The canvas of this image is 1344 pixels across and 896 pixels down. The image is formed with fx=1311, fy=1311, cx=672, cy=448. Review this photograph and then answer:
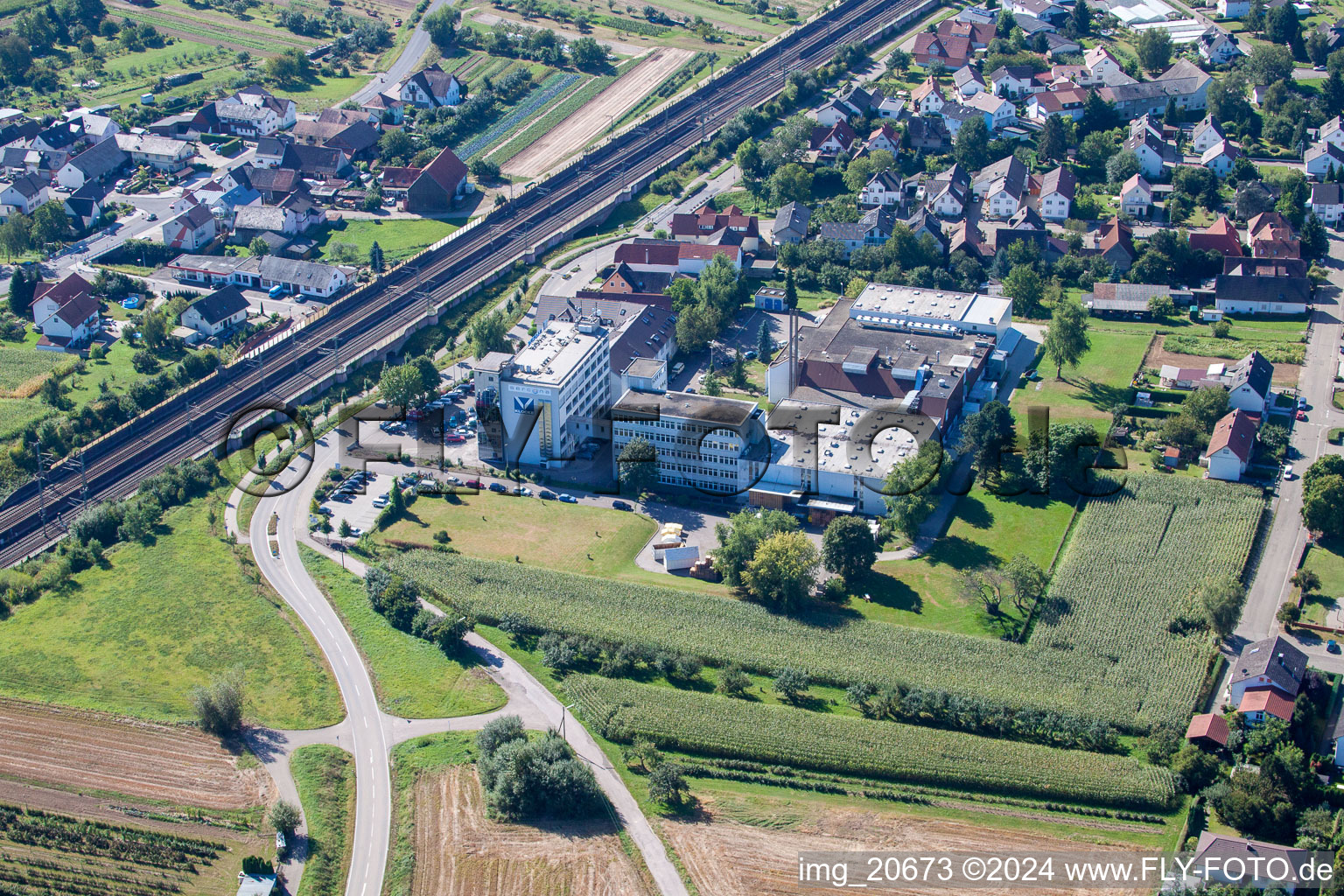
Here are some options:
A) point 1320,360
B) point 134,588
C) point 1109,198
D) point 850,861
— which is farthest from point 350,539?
point 1109,198

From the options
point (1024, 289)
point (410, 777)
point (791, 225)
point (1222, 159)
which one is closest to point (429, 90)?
point (791, 225)

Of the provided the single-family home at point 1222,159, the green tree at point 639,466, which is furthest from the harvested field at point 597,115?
the single-family home at point 1222,159

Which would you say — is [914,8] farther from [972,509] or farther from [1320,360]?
[972,509]

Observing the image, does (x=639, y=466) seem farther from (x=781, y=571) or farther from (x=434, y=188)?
(x=434, y=188)

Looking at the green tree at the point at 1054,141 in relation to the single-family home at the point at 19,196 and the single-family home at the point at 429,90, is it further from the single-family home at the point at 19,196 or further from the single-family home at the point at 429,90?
the single-family home at the point at 19,196

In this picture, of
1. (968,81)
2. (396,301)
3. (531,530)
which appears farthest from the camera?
(968,81)

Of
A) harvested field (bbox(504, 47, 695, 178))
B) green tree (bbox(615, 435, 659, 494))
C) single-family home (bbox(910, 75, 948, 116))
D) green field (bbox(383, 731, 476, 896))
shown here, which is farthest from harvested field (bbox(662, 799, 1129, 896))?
single-family home (bbox(910, 75, 948, 116))
